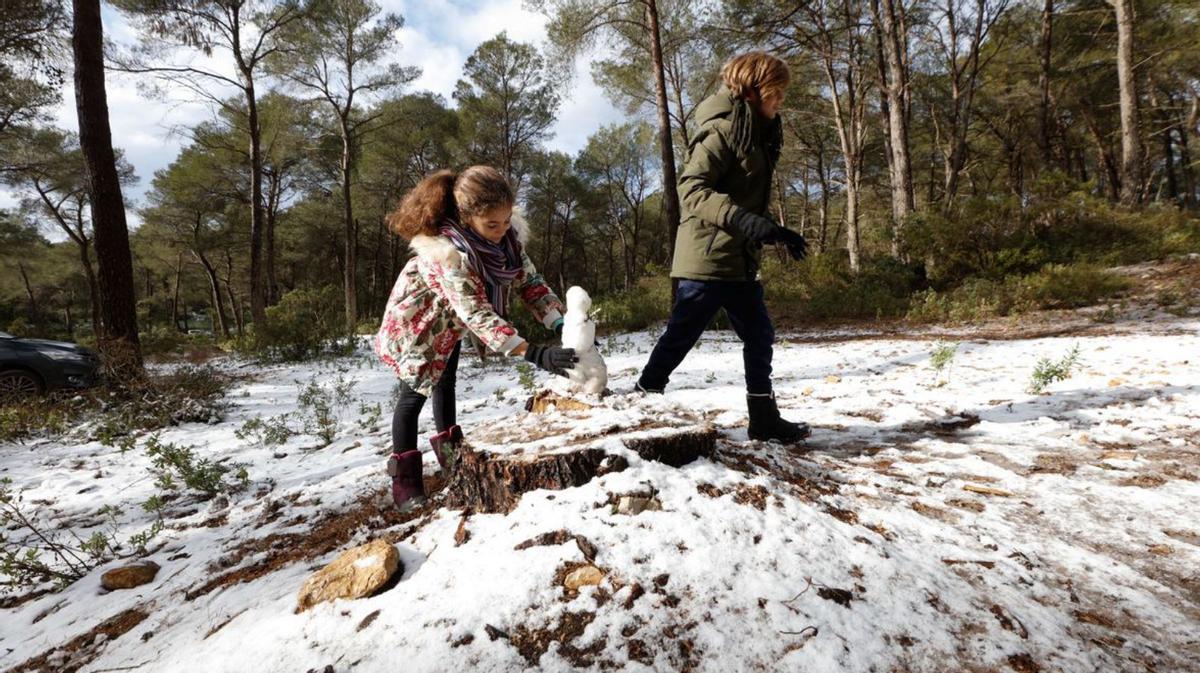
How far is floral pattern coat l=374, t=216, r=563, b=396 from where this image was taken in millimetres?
1827

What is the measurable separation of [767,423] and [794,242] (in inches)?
39.8

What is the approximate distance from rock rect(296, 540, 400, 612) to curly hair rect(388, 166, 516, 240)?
1219 millimetres

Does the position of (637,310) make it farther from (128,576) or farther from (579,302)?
(128,576)

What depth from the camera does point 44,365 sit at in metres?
5.36

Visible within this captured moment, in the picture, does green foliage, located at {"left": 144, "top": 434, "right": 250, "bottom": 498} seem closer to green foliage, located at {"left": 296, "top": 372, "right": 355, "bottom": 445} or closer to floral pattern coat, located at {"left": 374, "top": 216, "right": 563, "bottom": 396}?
green foliage, located at {"left": 296, "top": 372, "right": 355, "bottom": 445}

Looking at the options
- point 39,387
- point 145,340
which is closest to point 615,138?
point 145,340

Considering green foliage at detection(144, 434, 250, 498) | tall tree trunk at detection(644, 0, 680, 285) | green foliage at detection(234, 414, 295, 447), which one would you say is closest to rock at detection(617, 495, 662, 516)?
green foliage at detection(144, 434, 250, 498)

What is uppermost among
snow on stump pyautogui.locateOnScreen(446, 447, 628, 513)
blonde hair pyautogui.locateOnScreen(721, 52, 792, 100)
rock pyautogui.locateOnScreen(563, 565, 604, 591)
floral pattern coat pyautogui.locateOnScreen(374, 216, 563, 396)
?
blonde hair pyautogui.locateOnScreen(721, 52, 792, 100)

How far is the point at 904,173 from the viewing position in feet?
28.9

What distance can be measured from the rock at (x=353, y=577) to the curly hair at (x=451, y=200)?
1219 mm

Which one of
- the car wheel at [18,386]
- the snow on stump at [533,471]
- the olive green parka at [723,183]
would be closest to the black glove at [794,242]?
the olive green parka at [723,183]

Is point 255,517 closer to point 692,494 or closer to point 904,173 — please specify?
point 692,494

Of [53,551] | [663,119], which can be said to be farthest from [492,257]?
[663,119]

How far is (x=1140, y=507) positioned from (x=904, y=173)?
346 inches
